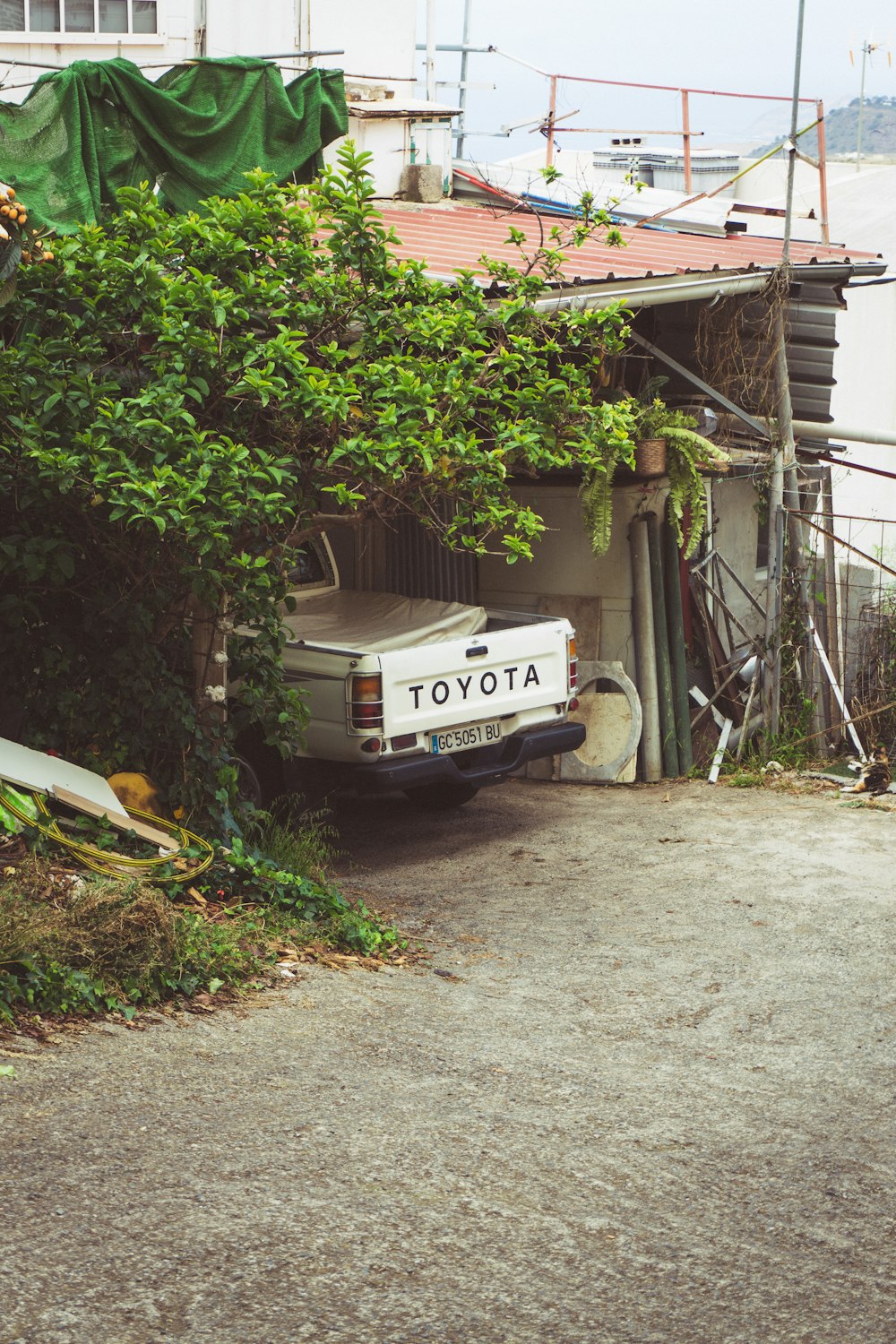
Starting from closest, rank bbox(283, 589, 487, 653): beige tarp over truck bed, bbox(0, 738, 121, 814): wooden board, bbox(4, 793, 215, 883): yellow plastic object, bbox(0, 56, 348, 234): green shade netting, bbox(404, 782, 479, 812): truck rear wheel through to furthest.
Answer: bbox(4, 793, 215, 883): yellow plastic object < bbox(0, 738, 121, 814): wooden board < bbox(0, 56, 348, 234): green shade netting < bbox(283, 589, 487, 653): beige tarp over truck bed < bbox(404, 782, 479, 812): truck rear wheel

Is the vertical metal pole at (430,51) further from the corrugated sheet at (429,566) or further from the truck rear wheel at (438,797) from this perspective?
the truck rear wheel at (438,797)

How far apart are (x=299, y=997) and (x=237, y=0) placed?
32.3 feet

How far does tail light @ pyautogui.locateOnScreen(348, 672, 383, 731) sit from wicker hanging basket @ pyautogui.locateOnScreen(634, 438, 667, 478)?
3.43 m

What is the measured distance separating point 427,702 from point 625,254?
5429 mm

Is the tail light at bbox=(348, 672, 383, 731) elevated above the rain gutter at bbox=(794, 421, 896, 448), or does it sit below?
below

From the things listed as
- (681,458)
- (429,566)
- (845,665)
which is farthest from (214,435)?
(845,665)

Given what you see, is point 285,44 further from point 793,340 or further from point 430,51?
point 793,340

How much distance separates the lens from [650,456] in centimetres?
1090

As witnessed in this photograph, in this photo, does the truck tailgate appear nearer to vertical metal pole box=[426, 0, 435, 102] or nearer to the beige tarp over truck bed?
the beige tarp over truck bed

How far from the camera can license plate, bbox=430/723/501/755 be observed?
8.78 meters

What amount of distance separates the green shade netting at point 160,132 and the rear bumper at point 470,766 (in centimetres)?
348

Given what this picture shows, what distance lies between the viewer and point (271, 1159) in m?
4.45

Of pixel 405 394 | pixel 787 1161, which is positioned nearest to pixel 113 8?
pixel 405 394

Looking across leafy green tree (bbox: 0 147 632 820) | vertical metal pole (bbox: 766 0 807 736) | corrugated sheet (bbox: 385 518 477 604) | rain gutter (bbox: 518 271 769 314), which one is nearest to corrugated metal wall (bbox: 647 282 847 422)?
vertical metal pole (bbox: 766 0 807 736)
